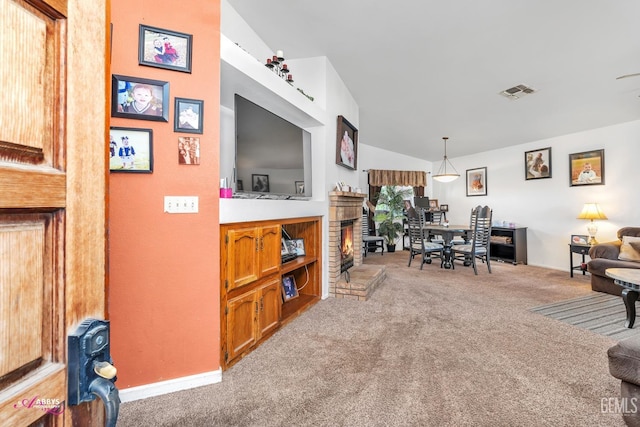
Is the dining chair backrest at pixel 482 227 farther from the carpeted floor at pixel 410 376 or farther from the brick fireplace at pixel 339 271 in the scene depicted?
the brick fireplace at pixel 339 271

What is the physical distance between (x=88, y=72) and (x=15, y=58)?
→ 95mm

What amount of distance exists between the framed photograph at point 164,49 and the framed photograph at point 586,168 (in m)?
6.09

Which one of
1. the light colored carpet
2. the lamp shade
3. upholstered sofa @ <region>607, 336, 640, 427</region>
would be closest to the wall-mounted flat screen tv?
upholstered sofa @ <region>607, 336, 640, 427</region>

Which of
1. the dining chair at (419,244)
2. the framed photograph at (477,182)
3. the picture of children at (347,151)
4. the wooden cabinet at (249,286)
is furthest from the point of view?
the framed photograph at (477,182)

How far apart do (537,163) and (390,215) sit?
3.12m

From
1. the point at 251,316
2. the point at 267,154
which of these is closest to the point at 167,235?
the point at 251,316

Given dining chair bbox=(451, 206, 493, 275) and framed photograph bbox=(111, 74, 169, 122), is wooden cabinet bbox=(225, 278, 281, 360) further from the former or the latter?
dining chair bbox=(451, 206, 493, 275)

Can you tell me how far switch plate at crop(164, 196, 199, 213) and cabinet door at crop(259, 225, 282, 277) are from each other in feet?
2.21

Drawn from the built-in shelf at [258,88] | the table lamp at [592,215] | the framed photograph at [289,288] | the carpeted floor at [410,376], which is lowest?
the carpeted floor at [410,376]

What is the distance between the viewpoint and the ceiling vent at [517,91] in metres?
3.60

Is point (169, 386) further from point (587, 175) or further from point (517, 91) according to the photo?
point (587, 175)

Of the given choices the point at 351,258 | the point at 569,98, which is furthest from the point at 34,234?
the point at 569,98

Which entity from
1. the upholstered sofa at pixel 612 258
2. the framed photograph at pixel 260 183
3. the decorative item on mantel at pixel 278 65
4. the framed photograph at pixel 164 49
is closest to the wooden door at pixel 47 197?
the framed photograph at pixel 164 49

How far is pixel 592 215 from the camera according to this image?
14.9 feet
